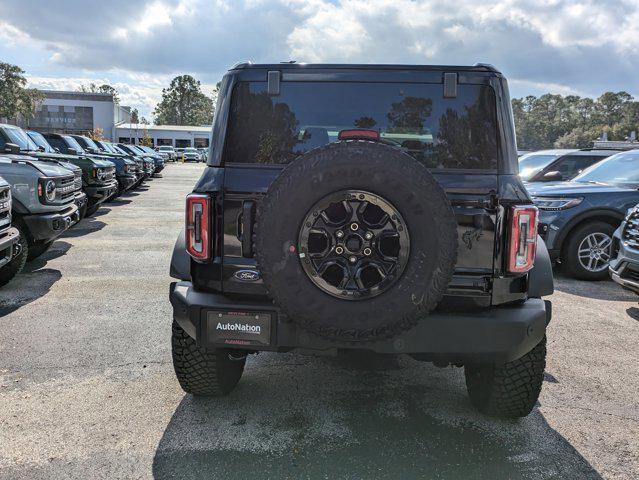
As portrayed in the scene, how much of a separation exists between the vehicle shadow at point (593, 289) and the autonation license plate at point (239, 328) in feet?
15.8

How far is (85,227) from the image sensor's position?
34.8ft

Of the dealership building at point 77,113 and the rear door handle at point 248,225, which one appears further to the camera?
the dealership building at point 77,113

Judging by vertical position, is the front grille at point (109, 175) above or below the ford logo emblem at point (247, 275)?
above

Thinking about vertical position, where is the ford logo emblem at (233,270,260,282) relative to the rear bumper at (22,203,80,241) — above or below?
above

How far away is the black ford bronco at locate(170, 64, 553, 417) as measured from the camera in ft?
7.96

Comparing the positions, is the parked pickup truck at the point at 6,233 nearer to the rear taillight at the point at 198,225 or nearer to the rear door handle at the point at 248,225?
the rear taillight at the point at 198,225

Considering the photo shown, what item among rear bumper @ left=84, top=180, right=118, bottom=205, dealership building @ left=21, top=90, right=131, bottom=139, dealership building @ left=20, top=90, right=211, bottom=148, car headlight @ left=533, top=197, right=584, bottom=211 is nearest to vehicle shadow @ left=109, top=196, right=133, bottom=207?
rear bumper @ left=84, top=180, right=118, bottom=205

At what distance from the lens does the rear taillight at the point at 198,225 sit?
2.80 m

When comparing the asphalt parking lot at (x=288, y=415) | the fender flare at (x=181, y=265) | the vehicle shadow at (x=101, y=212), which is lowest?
the asphalt parking lot at (x=288, y=415)

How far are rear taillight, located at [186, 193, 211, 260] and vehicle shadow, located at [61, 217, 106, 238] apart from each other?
7579 millimetres

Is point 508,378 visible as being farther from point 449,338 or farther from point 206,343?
point 206,343

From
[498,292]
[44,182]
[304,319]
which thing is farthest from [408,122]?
[44,182]

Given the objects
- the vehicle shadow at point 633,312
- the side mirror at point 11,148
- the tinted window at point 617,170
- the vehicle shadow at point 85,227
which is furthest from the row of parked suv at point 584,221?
the vehicle shadow at point 85,227

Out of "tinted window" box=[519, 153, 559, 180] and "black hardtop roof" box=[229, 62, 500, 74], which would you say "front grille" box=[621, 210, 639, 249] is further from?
"tinted window" box=[519, 153, 559, 180]
